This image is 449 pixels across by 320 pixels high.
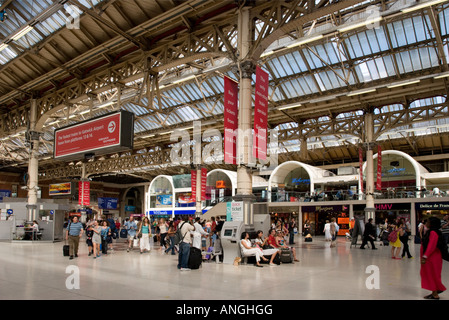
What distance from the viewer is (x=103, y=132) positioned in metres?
15.4

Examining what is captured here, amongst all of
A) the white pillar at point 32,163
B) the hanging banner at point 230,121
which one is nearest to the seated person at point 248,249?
the hanging banner at point 230,121

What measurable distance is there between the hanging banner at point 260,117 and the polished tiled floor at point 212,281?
13.3 feet

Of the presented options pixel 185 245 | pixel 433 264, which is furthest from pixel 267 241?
pixel 433 264

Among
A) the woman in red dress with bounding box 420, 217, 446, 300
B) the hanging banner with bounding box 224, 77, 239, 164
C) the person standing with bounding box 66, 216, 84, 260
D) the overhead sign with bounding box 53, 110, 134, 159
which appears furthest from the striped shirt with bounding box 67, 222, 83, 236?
the woman in red dress with bounding box 420, 217, 446, 300

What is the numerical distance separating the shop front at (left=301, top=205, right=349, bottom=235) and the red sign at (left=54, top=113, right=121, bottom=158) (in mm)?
23951

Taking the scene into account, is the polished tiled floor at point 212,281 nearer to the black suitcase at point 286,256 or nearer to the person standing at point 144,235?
the black suitcase at point 286,256

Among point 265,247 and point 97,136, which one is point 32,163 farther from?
point 265,247

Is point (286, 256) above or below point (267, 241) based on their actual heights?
below

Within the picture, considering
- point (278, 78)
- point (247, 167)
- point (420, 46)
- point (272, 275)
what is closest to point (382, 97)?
point (420, 46)

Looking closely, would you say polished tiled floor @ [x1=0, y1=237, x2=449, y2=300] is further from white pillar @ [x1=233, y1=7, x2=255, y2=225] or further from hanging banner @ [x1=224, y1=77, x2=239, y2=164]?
hanging banner @ [x1=224, y1=77, x2=239, y2=164]

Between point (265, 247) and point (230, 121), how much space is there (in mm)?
4497

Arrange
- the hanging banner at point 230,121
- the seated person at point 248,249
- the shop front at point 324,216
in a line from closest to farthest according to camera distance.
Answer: the seated person at point 248,249 < the hanging banner at point 230,121 < the shop front at point 324,216

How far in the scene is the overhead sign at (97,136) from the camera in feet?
48.5

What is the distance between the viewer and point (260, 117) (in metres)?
13.4
